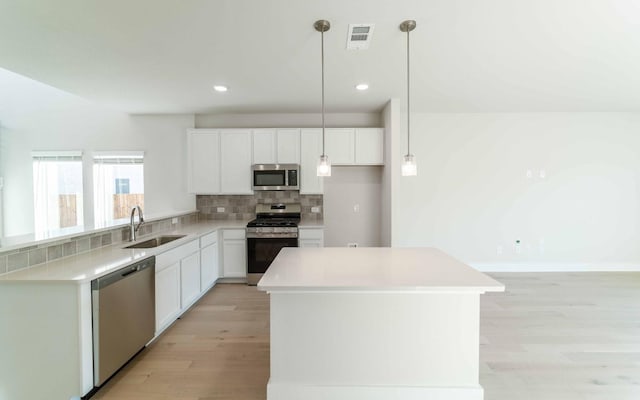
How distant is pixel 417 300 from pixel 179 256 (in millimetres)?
2359

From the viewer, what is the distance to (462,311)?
1.78 metres

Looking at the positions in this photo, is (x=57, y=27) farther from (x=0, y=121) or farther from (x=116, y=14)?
(x=0, y=121)

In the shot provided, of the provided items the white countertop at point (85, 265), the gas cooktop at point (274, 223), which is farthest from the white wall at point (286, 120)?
the white countertop at point (85, 265)

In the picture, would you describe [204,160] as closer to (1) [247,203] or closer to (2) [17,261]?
(1) [247,203]

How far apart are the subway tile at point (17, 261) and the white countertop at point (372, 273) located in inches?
67.4

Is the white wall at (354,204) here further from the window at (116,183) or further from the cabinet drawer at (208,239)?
the window at (116,183)

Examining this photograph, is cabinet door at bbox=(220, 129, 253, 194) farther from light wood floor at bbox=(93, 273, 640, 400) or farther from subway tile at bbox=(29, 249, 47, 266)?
subway tile at bbox=(29, 249, 47, 266)

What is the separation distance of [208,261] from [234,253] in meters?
0.43

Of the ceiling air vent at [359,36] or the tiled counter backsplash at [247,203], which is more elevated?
the ceiling air vent at [359,36]

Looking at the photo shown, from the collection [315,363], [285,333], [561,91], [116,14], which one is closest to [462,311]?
[315,363]

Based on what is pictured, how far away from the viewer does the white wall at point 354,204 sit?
4.63 metres

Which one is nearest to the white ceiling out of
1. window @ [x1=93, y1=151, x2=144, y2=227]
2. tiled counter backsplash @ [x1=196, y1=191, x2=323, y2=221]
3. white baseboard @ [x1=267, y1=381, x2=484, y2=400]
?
window @ [x1=93, y1=151, x2=144, y2=227]

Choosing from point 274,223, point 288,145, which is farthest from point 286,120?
point 274,223

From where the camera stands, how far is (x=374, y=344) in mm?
1809
